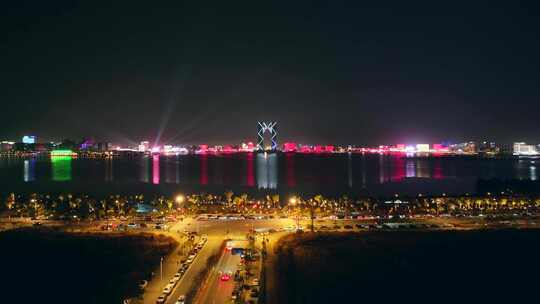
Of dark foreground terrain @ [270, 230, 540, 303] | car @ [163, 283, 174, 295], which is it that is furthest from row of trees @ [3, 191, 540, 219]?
car @ [163, 283, 174, 295]

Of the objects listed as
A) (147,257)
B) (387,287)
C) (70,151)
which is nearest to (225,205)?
(147,257)

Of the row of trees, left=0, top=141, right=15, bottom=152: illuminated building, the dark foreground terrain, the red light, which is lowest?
the dark foreground terrain

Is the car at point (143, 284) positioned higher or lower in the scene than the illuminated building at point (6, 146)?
lower

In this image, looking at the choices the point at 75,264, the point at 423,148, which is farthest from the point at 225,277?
the point at 423,148

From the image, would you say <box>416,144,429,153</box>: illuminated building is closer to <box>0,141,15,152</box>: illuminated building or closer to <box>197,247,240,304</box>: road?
<box>0,141,15,152</box>: illuminated building

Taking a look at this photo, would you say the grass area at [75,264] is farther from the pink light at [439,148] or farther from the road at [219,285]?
the pink light at [439,148]

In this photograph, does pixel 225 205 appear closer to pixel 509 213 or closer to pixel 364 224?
pixel 364 224

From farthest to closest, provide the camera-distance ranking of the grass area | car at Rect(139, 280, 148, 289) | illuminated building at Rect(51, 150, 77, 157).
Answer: illuminated building at Rect(51, 150, 77, 157)
the grass area
car at Rect(139, 280, 148, 289)

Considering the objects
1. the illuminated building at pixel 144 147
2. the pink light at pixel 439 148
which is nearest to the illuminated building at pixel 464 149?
the pink light at pixel 439 148
